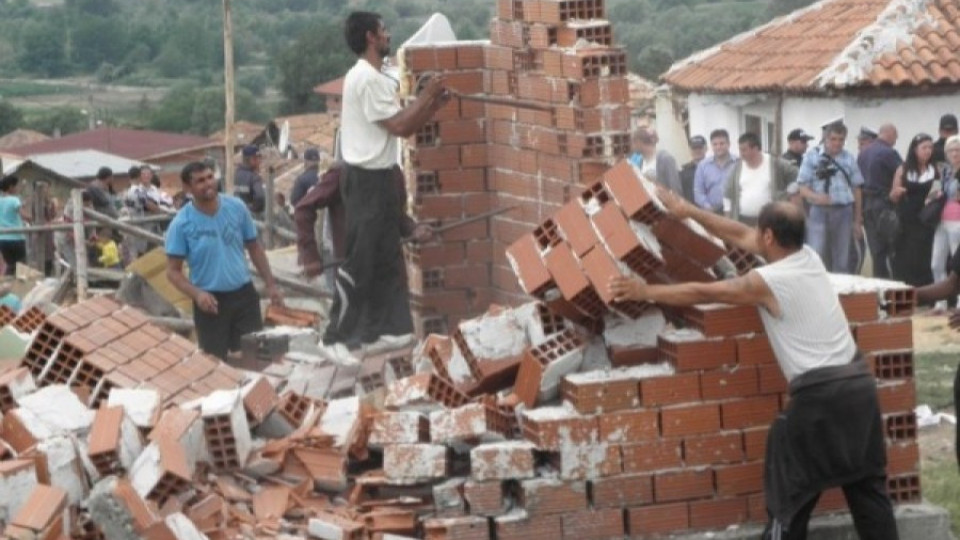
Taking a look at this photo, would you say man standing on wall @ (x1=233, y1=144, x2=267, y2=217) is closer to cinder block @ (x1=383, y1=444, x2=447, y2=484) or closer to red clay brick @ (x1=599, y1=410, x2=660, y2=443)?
cinder block @ (x1=383, y1=444, x2=447, y2=484)

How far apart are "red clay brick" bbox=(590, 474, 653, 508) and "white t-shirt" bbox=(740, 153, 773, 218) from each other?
7.97 m

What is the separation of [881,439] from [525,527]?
5.11 feet

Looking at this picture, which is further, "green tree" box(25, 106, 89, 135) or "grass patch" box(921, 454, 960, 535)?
"green tree" box(25, 106, 89, 135)

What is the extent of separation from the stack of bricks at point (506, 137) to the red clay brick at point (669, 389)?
114 inches

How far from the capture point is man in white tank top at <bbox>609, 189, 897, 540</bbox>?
27.4 feet

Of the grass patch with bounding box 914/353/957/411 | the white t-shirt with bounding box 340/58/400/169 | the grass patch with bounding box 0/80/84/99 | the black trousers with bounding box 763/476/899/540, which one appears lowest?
the grass patch with bounding box 0/80/84/99

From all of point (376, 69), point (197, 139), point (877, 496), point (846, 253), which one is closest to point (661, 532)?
point (877, 496)

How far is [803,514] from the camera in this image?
8430 millimetres

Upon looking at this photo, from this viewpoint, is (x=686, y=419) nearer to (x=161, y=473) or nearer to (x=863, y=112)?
(x=161, y=473)

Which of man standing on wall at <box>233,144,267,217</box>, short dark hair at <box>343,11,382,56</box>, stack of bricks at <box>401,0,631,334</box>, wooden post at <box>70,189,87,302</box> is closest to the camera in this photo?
stack of bricks at <box>401,0,631,334</box>

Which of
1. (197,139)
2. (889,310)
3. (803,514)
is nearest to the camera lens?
(803,514)

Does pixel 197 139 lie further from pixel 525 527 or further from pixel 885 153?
pixel 525 527

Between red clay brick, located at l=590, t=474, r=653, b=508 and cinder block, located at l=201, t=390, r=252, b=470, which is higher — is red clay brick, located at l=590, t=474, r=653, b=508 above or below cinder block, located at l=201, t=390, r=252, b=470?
below

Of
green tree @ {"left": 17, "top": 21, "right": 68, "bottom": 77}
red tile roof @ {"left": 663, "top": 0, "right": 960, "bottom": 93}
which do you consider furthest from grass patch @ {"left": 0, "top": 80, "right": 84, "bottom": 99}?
red tile roof @ {"left": 663, "top": 0, "right": 960, "bottom": 93}
